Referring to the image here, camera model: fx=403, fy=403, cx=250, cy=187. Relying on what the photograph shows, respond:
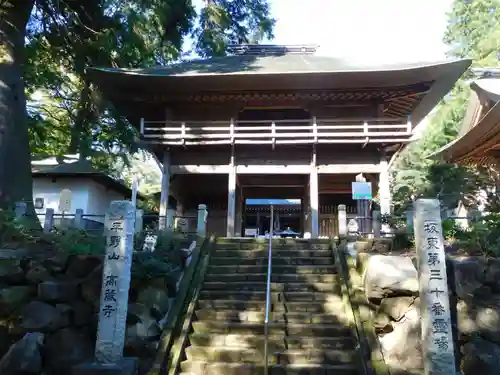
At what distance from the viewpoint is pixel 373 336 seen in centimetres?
607

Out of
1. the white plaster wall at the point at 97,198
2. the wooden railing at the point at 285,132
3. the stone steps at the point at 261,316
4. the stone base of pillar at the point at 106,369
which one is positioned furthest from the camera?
the white plaster wall at the point at 97,198

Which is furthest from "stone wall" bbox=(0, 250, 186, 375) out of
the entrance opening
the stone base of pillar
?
the entrance opening

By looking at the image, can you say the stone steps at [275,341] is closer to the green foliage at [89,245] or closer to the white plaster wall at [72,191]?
the green foliage at [89,245]

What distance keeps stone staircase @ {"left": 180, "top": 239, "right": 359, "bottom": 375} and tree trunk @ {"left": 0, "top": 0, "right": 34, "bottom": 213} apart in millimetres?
5875

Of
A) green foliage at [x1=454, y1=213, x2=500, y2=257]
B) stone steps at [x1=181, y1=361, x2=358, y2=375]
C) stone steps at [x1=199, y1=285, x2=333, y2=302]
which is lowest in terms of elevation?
stone steps at [x1=181, y1=361, x2=358, y2=375]

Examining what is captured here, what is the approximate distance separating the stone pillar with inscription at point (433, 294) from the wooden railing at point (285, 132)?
749 cm

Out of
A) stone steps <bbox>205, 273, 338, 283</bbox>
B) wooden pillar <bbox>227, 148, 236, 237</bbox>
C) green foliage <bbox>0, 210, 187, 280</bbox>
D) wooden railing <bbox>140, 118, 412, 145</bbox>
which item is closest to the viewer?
green foliage <bbox>0, 210, 187, 280</bbox>

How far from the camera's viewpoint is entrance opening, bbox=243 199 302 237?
18667 mm

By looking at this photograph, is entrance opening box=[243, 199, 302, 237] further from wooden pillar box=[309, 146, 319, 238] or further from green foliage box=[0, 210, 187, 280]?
green foliage box=[0, 210, 187, 280]

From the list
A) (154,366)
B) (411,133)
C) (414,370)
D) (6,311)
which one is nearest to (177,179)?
(411,133)

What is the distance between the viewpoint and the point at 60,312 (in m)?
6.40

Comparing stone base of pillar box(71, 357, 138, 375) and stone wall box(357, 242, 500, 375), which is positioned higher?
stone wall box(357, 242, 500, 375)

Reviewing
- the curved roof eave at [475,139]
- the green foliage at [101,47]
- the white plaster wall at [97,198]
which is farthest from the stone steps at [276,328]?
the white plaster wall at [97,198]

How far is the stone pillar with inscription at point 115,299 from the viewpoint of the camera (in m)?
5.44
